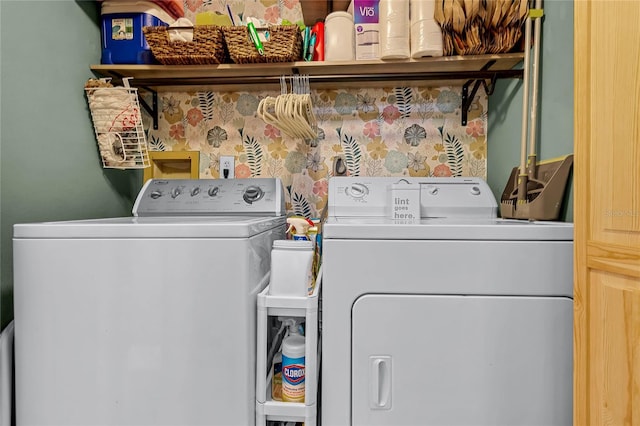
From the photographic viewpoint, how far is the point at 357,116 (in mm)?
1950

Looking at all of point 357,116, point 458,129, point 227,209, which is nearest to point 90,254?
point 227,209

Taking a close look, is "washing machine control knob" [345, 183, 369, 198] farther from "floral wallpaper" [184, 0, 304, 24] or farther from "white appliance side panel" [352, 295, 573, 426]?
"floral wallpaper" [184, 0, 304, 24]

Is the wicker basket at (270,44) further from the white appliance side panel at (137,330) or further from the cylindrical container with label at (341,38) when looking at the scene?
the white appliance side panel at (137,330)

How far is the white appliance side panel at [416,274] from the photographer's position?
99 cm

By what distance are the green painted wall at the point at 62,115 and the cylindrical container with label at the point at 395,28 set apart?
526mm

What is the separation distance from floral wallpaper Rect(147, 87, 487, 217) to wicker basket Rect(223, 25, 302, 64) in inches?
14.7

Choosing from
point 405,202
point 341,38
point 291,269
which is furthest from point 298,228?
point 341,38

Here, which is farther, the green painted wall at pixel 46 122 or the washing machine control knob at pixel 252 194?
the washing machine control knob at pixel 252 194

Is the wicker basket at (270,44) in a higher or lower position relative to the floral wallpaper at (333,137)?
higher

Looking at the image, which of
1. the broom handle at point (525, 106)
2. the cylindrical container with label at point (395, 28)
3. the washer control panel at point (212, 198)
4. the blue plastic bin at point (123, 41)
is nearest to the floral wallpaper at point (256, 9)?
the blue plastic bin at point (123, 41)

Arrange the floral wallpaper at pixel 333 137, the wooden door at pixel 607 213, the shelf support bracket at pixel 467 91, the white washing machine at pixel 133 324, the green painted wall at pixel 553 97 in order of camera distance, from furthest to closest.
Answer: the floral wallpaper at pixel 333 137 < the shelf support bracket at pixel 467 91 < the green painted wall at pixel 553 97 < the white washing machine at pixel 133 324 < the wooden door at pixel 607 213

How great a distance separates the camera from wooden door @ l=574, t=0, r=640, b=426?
2.43ft

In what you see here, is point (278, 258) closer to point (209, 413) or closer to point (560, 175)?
point (209, 413)

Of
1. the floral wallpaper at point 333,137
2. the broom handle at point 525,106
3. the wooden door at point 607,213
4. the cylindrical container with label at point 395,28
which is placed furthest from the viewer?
the floral wallpaper at point 333,137
